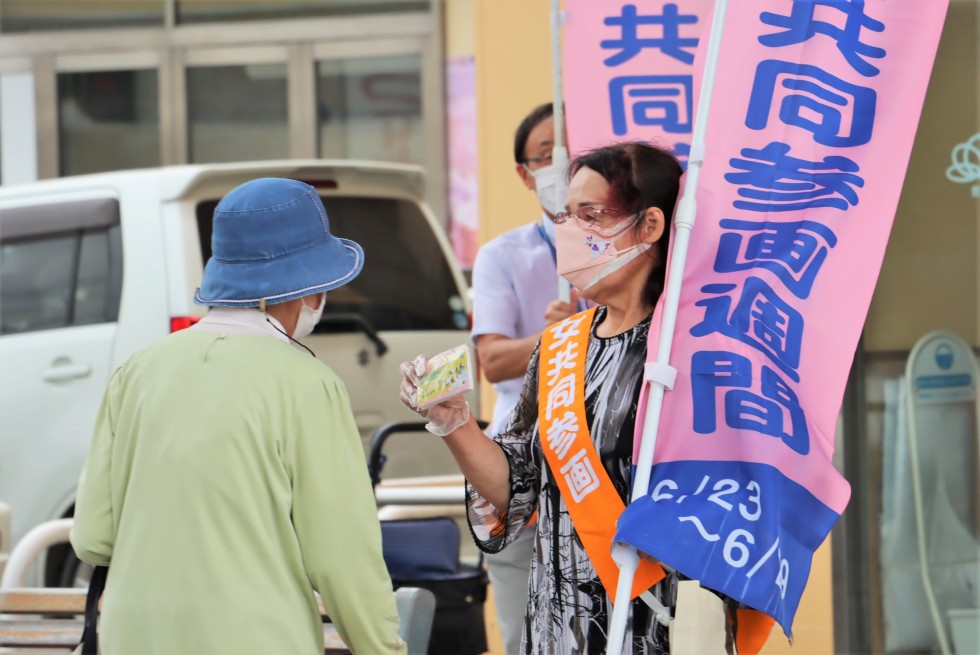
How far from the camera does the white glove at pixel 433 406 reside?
8.08 feet

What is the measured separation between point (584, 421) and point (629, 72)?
1584 mm

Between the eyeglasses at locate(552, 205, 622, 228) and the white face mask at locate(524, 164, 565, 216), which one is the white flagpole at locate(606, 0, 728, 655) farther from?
the white face mask at locate(524, 164, 565, 216)

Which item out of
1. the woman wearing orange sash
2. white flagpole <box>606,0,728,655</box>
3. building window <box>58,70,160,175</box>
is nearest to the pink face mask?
the woman wearing orange sash

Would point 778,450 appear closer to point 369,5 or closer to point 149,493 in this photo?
point 149,493

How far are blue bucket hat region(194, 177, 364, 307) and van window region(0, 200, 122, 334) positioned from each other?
3.51 metres

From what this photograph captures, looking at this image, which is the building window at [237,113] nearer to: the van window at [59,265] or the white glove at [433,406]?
the van window at [59,265]

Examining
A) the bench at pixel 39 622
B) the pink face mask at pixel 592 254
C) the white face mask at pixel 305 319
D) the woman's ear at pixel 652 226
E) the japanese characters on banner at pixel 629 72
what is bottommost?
the bench at pixel 39 622

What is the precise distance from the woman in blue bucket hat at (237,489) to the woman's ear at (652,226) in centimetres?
65

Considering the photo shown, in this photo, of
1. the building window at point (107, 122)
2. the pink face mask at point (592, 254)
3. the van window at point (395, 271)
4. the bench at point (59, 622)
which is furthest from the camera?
the building window at point (107, 122)

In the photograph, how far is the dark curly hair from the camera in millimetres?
2588

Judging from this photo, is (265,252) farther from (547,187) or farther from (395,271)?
(395,271)

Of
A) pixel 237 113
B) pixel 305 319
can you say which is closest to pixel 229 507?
pixel 305 319

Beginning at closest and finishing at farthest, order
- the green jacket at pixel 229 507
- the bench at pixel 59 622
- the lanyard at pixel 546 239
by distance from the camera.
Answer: the green jacket at pixel 229 507
the bench at pixel 59 622
the lanyard at pixel 546 239

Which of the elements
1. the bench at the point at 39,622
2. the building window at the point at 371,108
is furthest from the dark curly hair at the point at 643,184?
the building window at the point at 371,108
